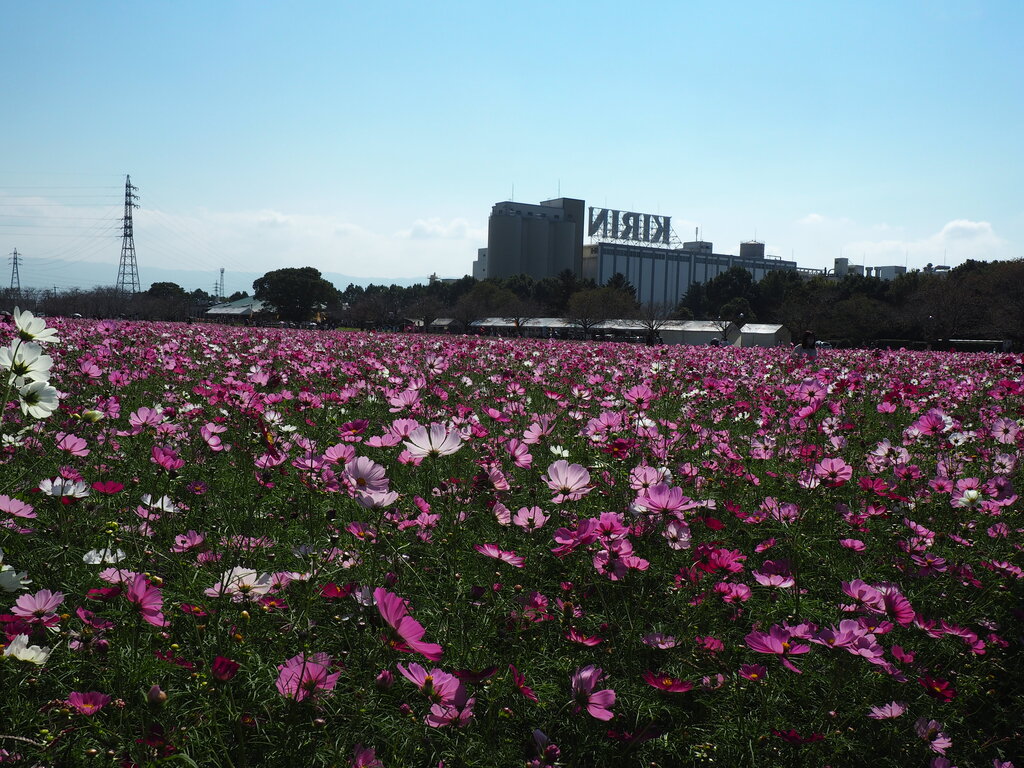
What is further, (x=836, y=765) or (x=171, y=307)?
(x=171, y=307)

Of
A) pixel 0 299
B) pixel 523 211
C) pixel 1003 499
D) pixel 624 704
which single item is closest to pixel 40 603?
pixel 624 704

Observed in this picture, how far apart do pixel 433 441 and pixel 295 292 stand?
224ft

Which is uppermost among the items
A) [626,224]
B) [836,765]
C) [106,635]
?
[626,224]

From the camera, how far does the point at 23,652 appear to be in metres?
1.24

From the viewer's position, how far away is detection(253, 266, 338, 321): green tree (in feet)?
216

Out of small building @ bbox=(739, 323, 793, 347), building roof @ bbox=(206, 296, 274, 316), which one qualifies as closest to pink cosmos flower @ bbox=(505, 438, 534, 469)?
small building @ bbox=(739, 323, 793, 347)

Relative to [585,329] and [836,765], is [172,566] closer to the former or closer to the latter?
[836,765]

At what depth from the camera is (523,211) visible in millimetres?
103938

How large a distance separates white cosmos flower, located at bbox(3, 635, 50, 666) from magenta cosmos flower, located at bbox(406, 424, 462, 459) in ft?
2.62

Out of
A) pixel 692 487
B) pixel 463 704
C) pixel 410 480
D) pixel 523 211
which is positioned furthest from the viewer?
pixel 523 211

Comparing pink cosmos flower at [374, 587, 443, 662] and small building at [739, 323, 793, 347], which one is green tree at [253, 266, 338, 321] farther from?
pink cosmos flower at [374, 587, 443, 662]

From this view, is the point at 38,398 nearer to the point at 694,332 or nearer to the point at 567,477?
the point at 567,477

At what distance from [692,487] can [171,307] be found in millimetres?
59691

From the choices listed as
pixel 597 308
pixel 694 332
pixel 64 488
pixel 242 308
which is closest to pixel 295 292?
→ pixel 242 308
